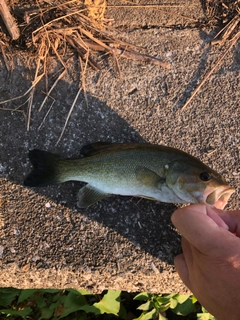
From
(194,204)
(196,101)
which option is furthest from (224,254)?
(196,101)

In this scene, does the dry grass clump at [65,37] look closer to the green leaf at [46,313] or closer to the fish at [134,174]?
the fish at [134,174]

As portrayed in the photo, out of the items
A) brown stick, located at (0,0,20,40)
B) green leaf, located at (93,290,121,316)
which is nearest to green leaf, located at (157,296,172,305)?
green leaf, located at (93,290,121,316)

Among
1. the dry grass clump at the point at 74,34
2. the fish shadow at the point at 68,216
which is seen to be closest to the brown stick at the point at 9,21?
the dry grass clump at the point at 74,34

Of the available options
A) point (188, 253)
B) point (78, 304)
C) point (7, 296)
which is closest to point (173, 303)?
point (188, 253)

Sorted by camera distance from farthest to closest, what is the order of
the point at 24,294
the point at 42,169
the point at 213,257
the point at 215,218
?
the point at 24,294 → the point at 42,169 → the point at 215,218 → the point at 213,257

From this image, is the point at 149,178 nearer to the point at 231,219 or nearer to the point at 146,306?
the point at 231,219

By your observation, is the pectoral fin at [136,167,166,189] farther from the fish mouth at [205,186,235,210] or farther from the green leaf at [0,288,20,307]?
the green leaf at [0,288,20,307]
